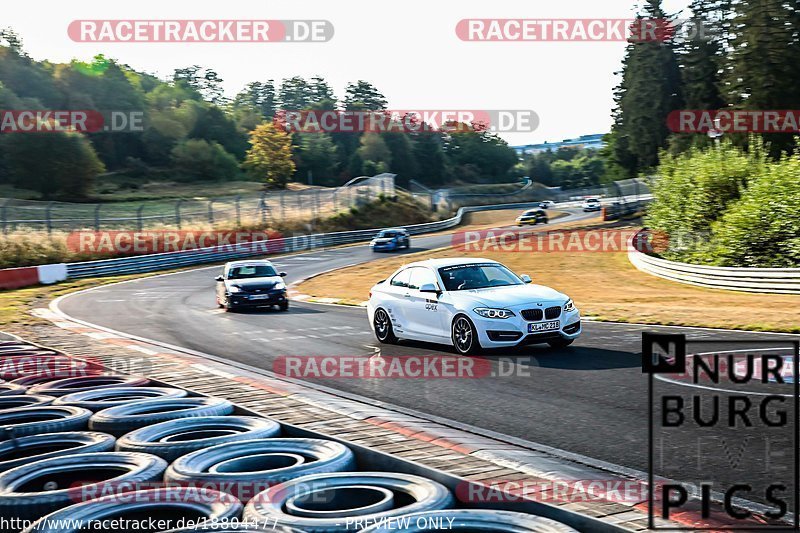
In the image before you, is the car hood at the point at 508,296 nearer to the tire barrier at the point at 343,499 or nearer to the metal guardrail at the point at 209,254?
the tire barrier at the point at 343,499

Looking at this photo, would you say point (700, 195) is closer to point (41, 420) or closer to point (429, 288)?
point (429, 288)

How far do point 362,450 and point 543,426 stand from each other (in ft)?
8.96

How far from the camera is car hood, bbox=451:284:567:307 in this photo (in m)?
13.1

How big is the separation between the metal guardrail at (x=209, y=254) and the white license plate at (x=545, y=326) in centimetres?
3423

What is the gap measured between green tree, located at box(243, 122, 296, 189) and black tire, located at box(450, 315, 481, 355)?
98.7 meters

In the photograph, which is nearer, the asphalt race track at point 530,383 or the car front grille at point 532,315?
the asphalt race track at point 530,383

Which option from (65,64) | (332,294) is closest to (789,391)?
(332,294)

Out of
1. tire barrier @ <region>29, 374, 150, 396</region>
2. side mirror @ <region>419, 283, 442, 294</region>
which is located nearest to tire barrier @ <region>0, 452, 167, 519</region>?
tire barrier @ <region>29, 374, 150, 396</region>

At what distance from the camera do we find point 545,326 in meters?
13.0

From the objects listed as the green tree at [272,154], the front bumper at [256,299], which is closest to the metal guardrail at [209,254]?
the front bumper at [256,299]

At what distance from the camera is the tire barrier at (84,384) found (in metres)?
9.17

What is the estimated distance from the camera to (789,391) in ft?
31.0

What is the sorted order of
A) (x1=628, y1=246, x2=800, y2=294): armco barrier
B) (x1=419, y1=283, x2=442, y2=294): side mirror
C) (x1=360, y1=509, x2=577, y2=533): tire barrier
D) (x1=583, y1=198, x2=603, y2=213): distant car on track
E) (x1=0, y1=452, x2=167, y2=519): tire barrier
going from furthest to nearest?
(x1=583, y1=198, x2=603, y2=213): distant car on track
(x1=628, y1=246, x2=800, y2=294): armco barrier
(x1=419, y1=283, x2=442, y2=294): side mirror
(x1=0, y1=452, x2=167, y2=519): tire barrier
(x1=360, y1=509, x2=577, y2=533): tire barrier

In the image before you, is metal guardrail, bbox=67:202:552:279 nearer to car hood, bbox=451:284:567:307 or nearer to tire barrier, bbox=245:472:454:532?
car hood, bbox=451:284:567:307
